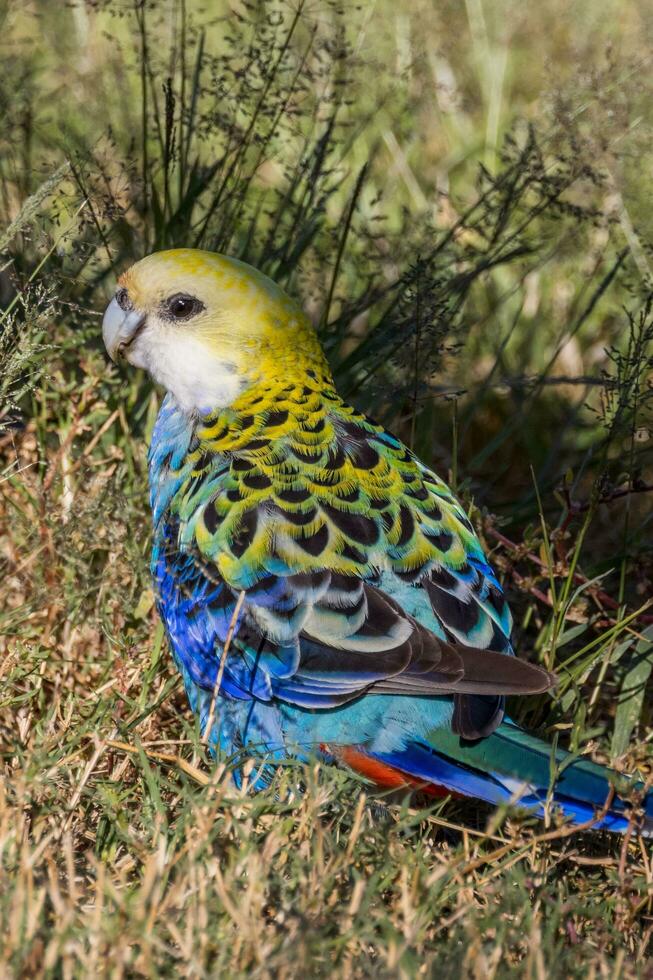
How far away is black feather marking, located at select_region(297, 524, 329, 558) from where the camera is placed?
2.42 meters

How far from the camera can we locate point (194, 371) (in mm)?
2768

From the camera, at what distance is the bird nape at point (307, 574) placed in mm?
2250

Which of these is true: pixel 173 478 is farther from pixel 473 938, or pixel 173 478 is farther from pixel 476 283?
pixel 476 283

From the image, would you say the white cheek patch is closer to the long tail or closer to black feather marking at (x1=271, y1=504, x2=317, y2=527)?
black feather marking at (x1=271, y1=504, x2=317, y2=527)

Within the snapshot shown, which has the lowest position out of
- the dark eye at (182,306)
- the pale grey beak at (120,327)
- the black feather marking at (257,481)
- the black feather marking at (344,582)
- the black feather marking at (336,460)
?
the black feather marking at (344,582)

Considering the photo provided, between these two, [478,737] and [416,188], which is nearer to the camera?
[478,737]

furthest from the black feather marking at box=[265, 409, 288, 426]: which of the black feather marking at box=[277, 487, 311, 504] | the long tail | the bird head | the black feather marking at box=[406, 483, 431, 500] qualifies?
the long tail

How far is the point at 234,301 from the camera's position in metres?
2.75

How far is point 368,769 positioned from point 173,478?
807mm

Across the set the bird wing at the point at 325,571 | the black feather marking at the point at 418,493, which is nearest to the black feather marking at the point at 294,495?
the bird wing at the point at 325,571

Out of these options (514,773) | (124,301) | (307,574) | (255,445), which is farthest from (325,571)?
(124,301)

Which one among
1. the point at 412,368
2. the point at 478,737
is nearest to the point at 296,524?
the point at 478,737

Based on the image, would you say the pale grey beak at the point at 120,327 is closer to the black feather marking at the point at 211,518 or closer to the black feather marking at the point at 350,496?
the black feather marking at the point at 211,518

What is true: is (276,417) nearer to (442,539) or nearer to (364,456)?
(364,456)
